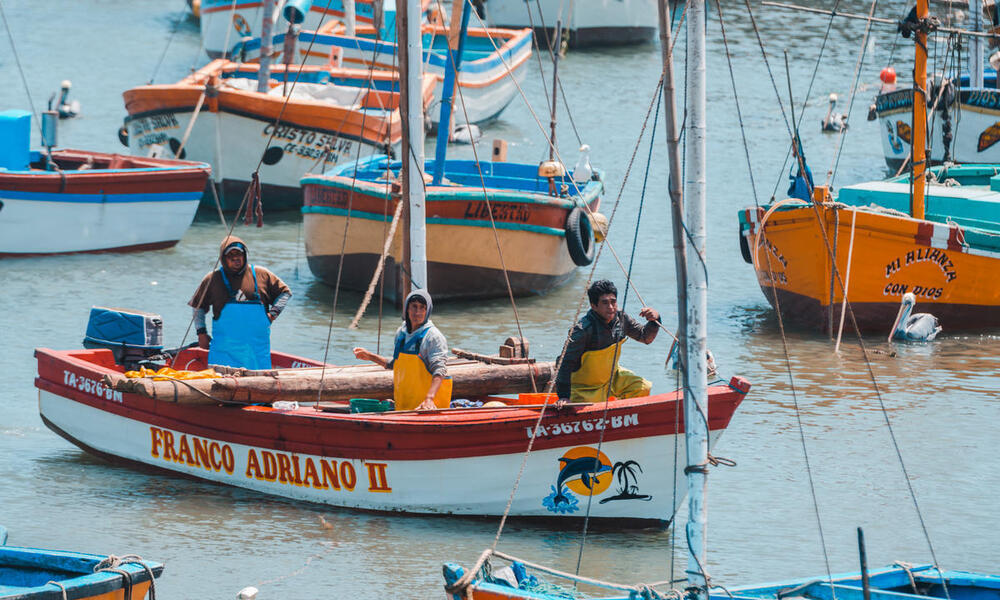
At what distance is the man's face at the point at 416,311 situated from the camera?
11.5 meters

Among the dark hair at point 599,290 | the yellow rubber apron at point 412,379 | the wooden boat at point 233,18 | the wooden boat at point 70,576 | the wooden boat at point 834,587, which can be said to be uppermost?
the wooden boat at point 233,18

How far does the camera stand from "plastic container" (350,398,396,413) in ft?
40.9

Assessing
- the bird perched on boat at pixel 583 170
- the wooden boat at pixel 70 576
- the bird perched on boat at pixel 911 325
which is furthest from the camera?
the bird perched on boat at pixel 583 170

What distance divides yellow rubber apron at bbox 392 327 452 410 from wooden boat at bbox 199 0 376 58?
28.4 m

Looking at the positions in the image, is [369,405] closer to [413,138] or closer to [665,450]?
[413,138]

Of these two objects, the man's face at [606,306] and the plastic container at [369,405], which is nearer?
the man's face at [606,306]

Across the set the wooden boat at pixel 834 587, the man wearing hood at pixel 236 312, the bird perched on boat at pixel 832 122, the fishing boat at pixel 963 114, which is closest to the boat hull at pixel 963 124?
the fishing boat at pixel 963 114

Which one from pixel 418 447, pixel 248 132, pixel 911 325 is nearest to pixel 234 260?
pixel 418 447

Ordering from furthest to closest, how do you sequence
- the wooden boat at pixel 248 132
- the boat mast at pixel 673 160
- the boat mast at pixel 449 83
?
the wooden boat at pixel 248 132
the boat mast at pixel 449 83
the boat mast at pixel 673 160

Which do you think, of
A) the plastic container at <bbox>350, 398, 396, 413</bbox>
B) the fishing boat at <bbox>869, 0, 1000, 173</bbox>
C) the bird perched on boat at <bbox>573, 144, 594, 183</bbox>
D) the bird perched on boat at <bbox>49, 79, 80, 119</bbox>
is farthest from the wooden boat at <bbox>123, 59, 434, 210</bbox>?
the plastic container at <bbox>350, 398, 396, 413</bbox>

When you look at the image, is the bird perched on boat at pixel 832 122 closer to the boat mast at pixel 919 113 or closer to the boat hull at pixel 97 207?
the boat mast at pixel 919 113

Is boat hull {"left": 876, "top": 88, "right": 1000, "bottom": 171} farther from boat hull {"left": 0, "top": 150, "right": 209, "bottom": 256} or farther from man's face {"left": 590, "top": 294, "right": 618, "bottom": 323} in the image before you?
man's face {"left": 590, "top": 294, "right": 618, "bottom": 323}

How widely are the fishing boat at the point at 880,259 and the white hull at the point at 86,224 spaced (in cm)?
898

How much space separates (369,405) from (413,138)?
2.38 m
